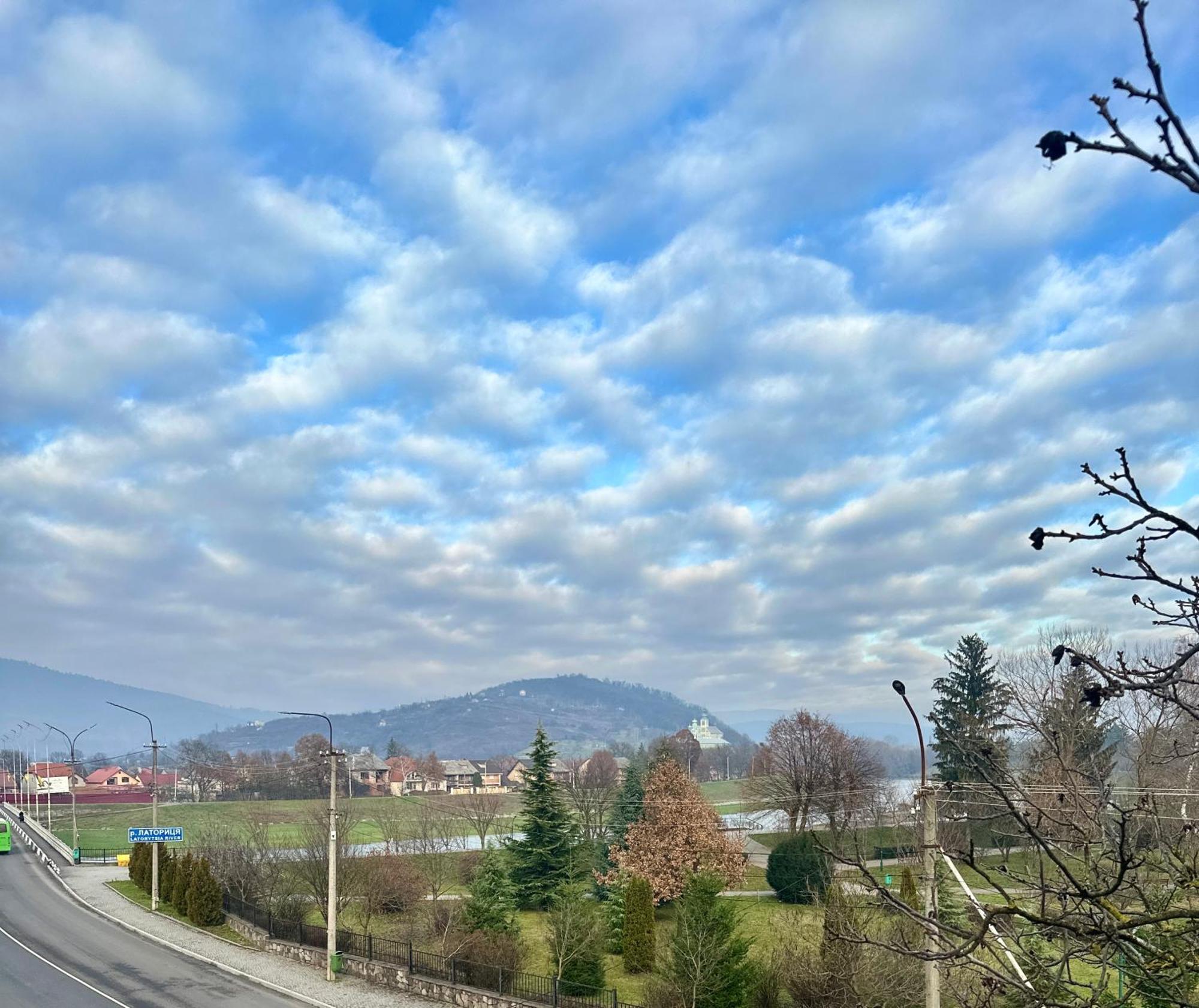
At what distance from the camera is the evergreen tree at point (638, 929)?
33.3m

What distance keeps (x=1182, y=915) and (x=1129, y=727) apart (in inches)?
1410

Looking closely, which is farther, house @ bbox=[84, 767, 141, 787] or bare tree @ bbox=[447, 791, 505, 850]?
house @ bbox=[84, 767, 141, 787]

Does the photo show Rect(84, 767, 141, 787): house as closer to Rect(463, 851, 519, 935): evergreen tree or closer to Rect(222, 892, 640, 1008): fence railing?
Rect(222, 892, 640, 1008): fence railing

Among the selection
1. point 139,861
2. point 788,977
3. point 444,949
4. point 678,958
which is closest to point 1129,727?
point 788,977

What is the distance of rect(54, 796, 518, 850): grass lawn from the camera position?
237 ft

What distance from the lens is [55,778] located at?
13375 centimetres

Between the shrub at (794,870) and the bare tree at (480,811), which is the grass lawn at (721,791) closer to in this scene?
the bare tree at (480,811)

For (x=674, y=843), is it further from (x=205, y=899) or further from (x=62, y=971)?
(x=62, y=971)

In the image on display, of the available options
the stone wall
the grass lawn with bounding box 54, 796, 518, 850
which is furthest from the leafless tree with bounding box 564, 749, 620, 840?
the stone wall

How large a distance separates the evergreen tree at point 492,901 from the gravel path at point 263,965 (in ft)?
14.5

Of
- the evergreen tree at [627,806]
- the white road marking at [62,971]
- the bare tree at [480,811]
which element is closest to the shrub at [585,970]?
the white road marking at [62,971]

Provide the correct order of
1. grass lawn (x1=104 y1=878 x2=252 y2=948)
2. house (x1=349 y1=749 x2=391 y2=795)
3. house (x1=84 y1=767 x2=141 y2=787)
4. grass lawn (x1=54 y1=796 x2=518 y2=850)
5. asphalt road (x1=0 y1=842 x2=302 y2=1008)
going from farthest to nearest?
house (x1=349 y1=749 x2=391 y2=795) < house (x1=84 y1=767 x2=141 y2=787) < grass lawn (x1=54 y1=796 x2=518 y2=850) < grass lawn (x1=104 y1=878 x2=252 y2=948) < asphalt road (x1=0 y1=842 x2=302 y2=1008)

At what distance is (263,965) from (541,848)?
17.3 metres

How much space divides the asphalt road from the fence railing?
342 centimetres
